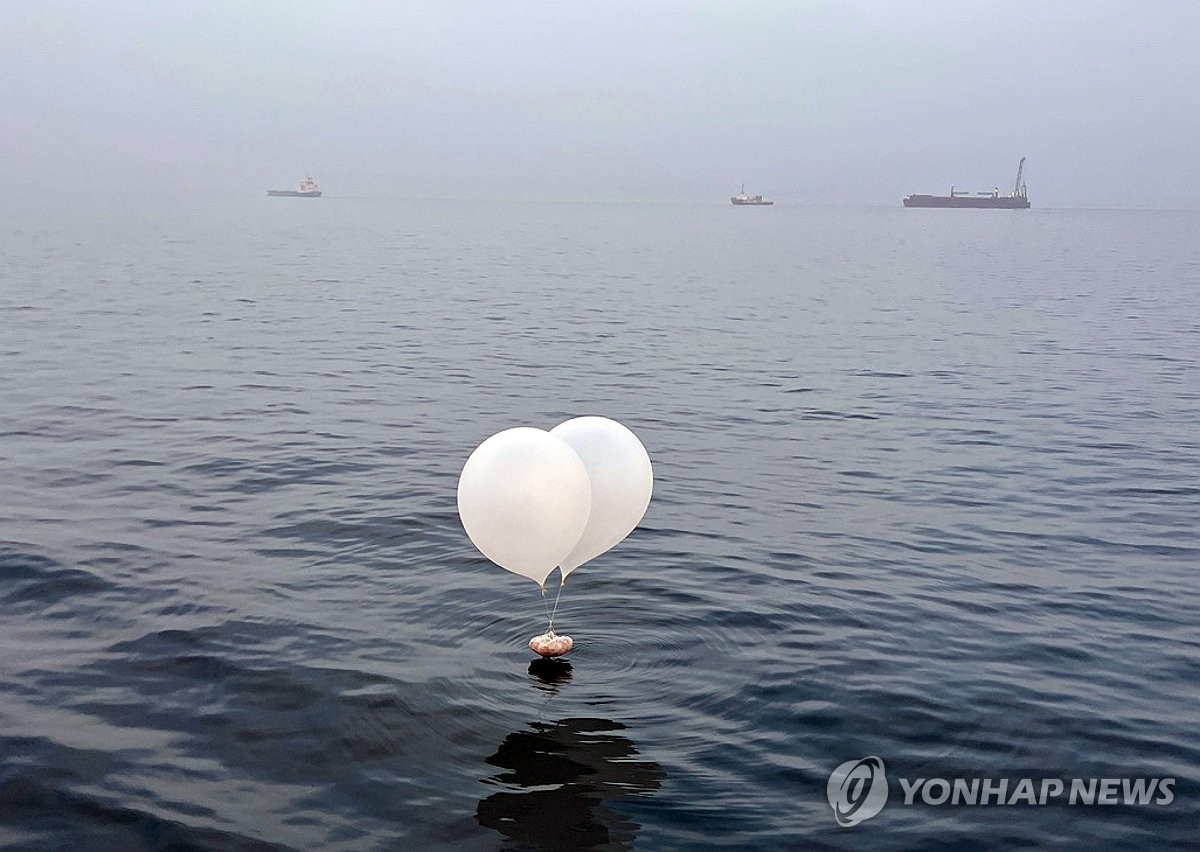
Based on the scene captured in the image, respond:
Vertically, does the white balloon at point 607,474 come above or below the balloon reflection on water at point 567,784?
above

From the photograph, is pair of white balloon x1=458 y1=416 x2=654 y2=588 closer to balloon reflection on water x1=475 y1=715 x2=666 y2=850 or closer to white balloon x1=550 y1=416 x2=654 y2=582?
white balloon x1=550 y1=416 x2=654 y2=582

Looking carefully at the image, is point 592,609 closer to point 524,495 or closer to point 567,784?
point 524,495

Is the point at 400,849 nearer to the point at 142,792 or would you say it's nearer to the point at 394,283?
the point at 142,792

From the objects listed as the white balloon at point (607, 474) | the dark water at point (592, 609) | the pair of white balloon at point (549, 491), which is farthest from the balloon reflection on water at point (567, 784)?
the white balloon at point (607, 474)

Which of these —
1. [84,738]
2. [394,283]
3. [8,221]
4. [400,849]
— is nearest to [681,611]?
[400,849]

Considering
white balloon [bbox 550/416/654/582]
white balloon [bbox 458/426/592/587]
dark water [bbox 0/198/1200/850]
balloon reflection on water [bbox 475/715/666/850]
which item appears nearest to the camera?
balloon reflection on water [bbox 475/715/666/850]

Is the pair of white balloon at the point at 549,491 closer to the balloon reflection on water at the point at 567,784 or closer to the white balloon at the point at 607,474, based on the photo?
the white balloon at the point at 607,474

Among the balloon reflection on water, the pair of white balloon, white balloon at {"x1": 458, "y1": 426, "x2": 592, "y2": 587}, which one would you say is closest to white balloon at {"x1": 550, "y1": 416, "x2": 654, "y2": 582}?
the pair of white balloon

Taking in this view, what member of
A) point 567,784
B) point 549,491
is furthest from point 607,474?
point 567,784
